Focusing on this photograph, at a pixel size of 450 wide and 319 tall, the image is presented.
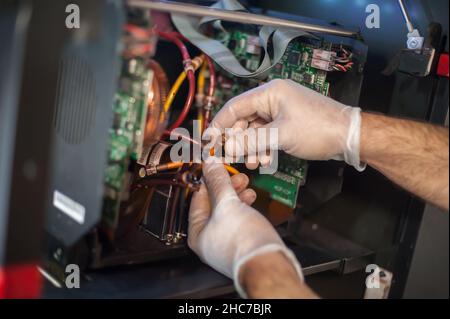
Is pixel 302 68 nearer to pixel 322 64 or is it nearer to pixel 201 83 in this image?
pixel 322 64

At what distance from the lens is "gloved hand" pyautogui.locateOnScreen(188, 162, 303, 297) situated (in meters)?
1.05

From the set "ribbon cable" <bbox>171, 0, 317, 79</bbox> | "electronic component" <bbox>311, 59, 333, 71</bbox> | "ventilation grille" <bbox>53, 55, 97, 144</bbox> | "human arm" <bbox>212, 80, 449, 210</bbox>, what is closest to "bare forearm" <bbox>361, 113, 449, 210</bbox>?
"human arm" <bbox>212, 80, 449, 210</bbox>

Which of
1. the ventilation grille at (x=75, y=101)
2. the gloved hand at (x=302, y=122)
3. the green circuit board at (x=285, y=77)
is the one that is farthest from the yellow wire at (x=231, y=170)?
the ventilation grille at (x=75, y=101)

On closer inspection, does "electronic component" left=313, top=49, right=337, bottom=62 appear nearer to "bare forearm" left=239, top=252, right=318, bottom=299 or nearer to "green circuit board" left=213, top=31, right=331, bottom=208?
"green circuit board" left=213, top=31, right=331, bottom=208

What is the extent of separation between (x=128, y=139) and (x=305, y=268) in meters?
0.55

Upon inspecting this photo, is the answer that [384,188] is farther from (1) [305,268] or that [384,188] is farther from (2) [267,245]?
(2) [267,245]

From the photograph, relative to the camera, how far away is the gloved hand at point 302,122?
1255 millimetres

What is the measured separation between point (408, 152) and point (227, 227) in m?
0.45

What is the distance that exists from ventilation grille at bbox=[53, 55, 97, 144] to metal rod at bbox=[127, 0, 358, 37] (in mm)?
156

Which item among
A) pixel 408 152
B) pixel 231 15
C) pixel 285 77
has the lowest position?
pixel 408 152

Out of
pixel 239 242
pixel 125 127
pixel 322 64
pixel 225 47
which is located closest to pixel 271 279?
pixel 239 242

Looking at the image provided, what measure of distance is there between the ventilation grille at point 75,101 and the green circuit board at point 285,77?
606 millimetres

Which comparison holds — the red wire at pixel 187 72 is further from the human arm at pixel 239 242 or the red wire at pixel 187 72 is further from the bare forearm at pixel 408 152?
the bare forearm at pixel 408 152

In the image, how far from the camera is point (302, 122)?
4.15 ft
